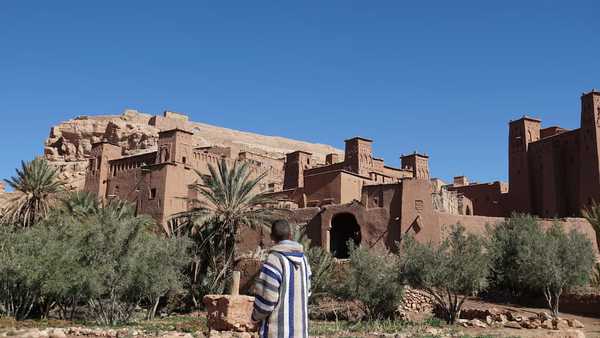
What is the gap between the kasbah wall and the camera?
30922 mm

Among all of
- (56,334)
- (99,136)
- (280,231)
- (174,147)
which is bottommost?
(56,334)

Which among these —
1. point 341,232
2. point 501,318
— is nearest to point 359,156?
point 341,232

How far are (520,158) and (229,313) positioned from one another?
31.5m

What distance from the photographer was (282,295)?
5.21m

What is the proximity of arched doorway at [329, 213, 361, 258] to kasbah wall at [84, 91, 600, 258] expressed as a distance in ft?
0.20

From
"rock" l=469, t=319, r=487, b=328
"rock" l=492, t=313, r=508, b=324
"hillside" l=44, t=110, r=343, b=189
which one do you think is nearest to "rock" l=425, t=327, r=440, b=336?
"rock" l=469, t=319, r=487, b=328

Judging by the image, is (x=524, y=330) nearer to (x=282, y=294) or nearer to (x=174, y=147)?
(x=282, y=294)

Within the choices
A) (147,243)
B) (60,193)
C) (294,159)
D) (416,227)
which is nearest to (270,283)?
(147,243)

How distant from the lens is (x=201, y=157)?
40.7 m

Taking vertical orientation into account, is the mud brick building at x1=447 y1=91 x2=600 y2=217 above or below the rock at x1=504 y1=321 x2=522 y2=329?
above

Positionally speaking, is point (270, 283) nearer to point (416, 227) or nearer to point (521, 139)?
point (416, 227)

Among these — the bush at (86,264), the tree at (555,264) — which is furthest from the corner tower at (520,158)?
the bush at (86,264)

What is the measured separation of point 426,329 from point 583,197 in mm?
22372

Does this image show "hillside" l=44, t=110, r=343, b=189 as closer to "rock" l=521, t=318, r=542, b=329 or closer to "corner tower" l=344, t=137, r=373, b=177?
"corner tower" l=344, t=137, r=373, b=177
